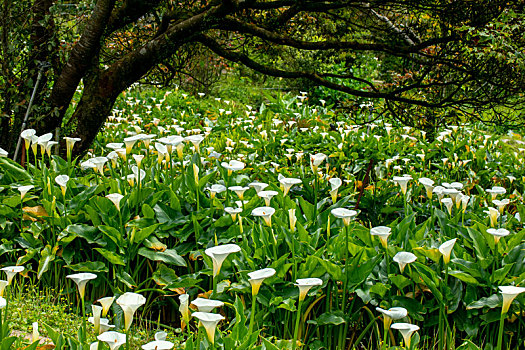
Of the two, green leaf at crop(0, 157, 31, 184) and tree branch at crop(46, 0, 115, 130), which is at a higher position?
tree branch at crop(46, 0, 115, 130)

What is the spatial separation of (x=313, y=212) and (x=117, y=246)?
1.32 meters

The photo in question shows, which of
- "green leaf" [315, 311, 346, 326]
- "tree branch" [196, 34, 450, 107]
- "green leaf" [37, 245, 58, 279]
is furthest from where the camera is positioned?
"tree branch" [196, 34, 450, 107]

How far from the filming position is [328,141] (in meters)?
6.34

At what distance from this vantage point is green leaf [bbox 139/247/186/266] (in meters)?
3.06

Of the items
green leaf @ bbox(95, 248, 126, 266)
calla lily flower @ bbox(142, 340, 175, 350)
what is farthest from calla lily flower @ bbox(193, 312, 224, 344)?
green leaf @ bbox(95, 248, 126, 266)

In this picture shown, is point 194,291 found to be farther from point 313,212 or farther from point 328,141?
point 328,141

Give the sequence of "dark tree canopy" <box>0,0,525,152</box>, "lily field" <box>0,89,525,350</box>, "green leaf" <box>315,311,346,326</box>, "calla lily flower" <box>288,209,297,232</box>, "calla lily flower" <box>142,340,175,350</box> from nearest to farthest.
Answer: "calla lily flower" <box>142,340,175,350</box>
"lily field" <box>0,89,525,350</box>
"green leaf" <box>315,311,346,326</box>
"calla lily flower" <box>288,209,297,232</box>
"dark tree canopy" <box>0,0,525,152</box>

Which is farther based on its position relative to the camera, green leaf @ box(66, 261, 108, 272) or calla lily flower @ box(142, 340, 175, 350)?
green leaf @ box(66, 261, 108, 272)

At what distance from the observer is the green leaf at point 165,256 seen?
306cm

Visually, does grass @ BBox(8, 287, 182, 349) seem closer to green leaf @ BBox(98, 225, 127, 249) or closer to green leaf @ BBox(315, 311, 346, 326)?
green leaf @ BBox(98, 225, 127, 249)

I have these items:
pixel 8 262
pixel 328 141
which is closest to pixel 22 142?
pixel 8 262

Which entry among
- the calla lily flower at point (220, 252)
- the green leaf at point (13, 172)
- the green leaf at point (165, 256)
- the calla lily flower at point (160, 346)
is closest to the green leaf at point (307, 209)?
the green leaf at point (165, 256)

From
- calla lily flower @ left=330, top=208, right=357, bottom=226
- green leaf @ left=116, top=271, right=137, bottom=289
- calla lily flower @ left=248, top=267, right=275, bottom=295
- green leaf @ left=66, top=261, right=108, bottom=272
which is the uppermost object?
calla lily flower @ left=330, top=208, right=357, bottom=226

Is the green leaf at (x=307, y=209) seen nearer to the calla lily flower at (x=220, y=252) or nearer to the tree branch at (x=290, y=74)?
the calla lily flower at (x=220, y=252)
